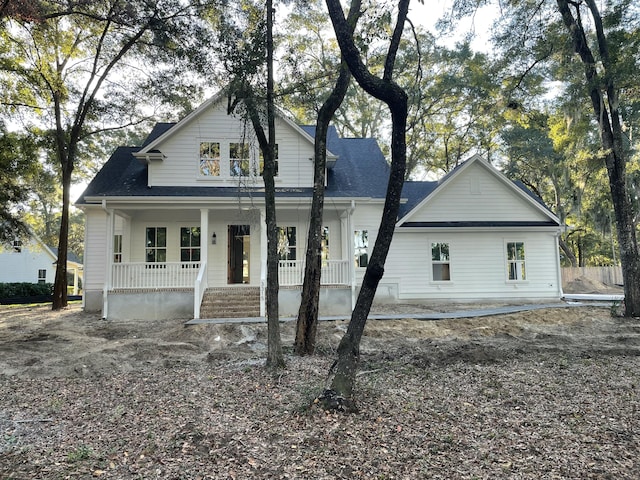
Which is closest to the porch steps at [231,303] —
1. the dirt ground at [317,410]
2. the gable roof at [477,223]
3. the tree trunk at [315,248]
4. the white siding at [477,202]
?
the dirt ground at [317,410]

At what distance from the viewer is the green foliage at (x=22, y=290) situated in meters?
22.3

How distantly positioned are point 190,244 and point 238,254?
1.67 m

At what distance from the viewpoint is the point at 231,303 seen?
11.7 m

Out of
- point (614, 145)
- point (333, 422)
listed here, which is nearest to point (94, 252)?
point (333, 422)

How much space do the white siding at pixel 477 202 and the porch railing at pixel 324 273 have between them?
433cm

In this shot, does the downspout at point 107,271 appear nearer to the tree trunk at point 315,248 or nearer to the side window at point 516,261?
the tree trunk at point 315,248

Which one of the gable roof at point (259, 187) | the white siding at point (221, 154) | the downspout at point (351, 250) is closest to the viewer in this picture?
the downspout at point (351, 250)

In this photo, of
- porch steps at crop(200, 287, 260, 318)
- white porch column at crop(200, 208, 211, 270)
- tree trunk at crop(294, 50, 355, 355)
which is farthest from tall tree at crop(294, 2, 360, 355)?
white porch column at crop(200, 208, 211, 270)

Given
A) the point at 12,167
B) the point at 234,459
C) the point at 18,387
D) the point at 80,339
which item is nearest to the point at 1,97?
the point at 12,167

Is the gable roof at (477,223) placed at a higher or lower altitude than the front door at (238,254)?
higher

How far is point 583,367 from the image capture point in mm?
6211

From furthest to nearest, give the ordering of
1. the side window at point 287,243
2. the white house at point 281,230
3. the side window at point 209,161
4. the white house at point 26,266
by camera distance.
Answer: the white house at point 26,266 → the side window at point 287,243 → the side window at point 209,161 → the white house at point 281,230

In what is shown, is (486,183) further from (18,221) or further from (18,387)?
(18,221)

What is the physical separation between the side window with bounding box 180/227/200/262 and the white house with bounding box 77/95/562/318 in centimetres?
4
